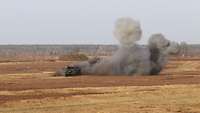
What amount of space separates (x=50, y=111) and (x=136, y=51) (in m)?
33.5

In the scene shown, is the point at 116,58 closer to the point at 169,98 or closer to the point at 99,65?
the point at 99,65

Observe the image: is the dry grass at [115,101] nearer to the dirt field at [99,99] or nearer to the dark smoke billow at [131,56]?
the dirt field at [99,99]

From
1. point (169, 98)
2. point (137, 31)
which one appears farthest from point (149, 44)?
point (169, 98)

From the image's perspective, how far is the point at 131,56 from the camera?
61.8 m

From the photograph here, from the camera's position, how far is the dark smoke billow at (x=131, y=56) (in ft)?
203

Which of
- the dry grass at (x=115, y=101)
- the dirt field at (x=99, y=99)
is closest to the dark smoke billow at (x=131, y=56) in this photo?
the dirt field at (x=99, y=99)

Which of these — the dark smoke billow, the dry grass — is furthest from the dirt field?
the dark smoke billow

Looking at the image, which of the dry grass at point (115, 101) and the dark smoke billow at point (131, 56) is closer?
the dry grass at point (115, 101)

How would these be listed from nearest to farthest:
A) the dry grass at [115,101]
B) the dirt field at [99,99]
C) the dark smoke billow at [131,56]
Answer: the dry grass at [115,101], the dirt field at [99,99], the dark smoke billow at [131,56]

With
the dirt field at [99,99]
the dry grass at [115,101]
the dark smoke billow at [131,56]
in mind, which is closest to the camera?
the dry grass at [115,101]

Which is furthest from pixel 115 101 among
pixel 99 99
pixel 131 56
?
pixel 131 56

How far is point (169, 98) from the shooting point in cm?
3588

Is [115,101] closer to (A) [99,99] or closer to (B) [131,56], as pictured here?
(A) [99,99]

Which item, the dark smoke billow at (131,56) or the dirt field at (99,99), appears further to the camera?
the dark smoke billow at (131,56)
